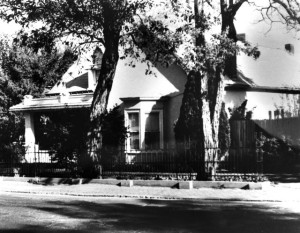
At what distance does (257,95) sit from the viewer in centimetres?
2503

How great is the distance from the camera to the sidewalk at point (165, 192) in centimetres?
1305

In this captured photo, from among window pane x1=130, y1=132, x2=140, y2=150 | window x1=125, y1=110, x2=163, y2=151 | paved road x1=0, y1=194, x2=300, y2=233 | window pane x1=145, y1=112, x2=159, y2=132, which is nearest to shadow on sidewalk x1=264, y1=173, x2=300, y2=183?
paved road x1=0, y1=194, x2=300, y2=233

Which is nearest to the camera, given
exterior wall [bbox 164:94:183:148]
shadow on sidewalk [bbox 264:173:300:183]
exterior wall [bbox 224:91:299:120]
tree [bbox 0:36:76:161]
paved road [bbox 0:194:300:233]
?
paved road [bbox 0:194:300:233]

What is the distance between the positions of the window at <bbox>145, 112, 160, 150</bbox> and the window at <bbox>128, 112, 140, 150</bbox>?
463 mm

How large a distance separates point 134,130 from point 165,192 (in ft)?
31.1

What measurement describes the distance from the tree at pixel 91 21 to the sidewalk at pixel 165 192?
2208 mm

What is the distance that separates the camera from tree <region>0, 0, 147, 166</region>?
639 inches

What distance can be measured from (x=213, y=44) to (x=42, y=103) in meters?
14.4

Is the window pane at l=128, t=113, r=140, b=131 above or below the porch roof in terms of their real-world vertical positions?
below

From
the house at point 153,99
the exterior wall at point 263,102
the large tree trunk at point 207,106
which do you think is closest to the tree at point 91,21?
the large tree trunk at point 207,106

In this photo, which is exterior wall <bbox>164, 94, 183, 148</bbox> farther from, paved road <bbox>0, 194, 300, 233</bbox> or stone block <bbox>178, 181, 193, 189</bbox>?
Result: paved road <bbox>0, 194, 300, 233</bbox>

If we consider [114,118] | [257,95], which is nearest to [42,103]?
[114,118]

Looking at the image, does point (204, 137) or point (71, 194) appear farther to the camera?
point (204, 137)

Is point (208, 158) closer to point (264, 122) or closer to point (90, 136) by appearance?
point (90, 136)
